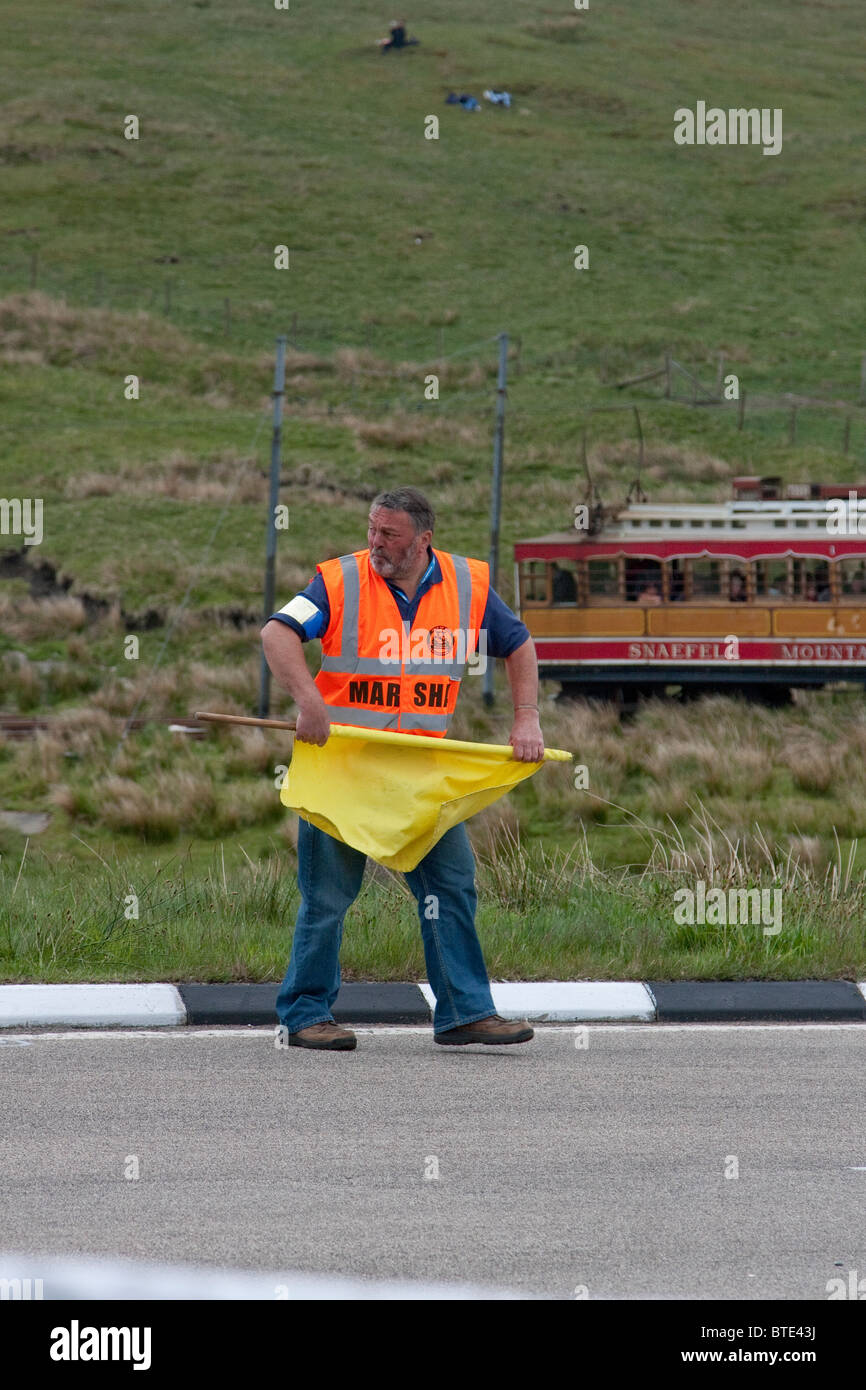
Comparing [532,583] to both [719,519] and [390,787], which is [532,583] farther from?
[390,787]

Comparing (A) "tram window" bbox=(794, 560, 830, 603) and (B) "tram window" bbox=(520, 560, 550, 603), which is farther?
(B) "tram window" bbox=(520, 560, 550, 603)

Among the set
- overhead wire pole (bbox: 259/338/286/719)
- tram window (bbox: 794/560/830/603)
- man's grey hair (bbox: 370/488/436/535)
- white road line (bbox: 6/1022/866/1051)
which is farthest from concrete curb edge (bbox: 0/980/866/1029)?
tram window (bbox: 794/560/830/603)

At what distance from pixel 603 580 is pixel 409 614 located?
16425 millimetres

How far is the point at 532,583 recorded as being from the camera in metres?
22.8

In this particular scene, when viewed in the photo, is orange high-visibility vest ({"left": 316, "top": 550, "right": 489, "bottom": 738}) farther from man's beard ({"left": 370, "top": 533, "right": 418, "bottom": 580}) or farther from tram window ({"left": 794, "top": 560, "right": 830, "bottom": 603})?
tram window ({"left": 794, "top": 560, "right": 830, "bottom": 603})

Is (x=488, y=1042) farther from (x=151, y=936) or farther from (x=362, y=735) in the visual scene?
(x=151, y=936)

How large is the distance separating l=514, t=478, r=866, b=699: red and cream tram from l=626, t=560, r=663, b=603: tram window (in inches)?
0.7

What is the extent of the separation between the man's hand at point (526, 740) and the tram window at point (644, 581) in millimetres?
15979

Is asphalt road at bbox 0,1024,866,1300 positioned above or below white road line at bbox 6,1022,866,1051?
below

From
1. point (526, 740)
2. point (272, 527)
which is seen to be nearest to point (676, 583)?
point (272, 527)

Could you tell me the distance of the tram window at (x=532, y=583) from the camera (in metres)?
22.7

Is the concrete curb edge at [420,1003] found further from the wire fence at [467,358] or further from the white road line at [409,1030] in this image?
the wire fence at [467,358]

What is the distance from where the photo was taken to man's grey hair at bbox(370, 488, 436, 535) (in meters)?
6.25

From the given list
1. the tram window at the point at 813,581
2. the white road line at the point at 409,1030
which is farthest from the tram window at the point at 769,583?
the white road line at the point at 409,1030
